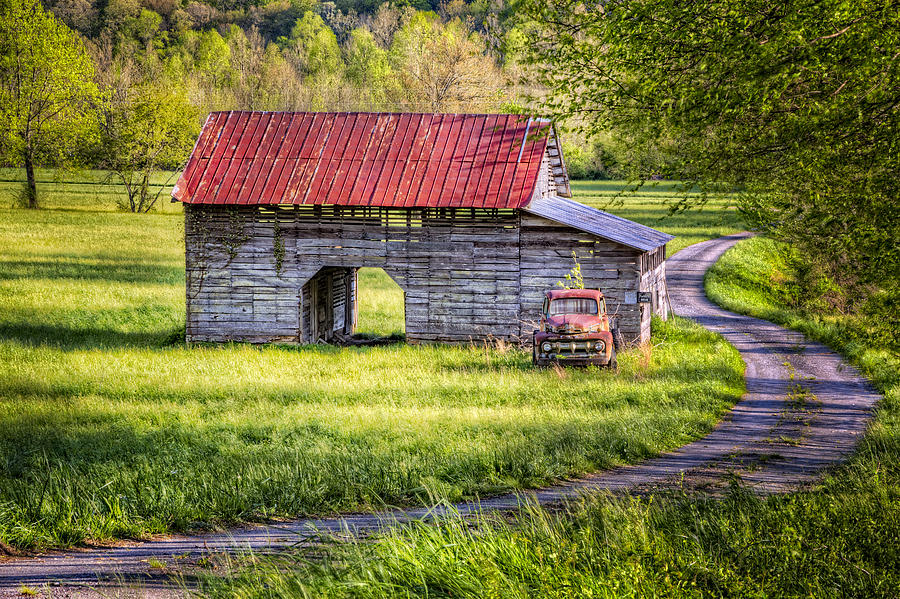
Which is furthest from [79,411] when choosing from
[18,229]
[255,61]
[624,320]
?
[255,61]

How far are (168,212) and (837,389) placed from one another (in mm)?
55151

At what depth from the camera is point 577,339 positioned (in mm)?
19844

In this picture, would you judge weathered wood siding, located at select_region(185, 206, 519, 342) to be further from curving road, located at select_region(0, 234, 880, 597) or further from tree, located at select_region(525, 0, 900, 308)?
tree, located at select_region(525, 0, 900, 308)

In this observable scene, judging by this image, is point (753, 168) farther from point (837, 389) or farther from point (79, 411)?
point (79, 411)

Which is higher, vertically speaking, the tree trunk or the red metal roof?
the tree trunk

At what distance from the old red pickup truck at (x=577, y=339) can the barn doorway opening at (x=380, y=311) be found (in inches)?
294

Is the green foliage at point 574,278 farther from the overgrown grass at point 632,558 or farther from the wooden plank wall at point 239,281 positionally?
the overgrown grass at point 632,558

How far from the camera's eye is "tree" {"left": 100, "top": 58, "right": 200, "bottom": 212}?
63.8m

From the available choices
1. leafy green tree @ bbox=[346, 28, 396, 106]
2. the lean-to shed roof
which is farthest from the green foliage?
leafy green tree @ bbox=[346, 28, 396, 106]

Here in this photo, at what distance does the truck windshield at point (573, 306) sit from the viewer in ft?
68.7

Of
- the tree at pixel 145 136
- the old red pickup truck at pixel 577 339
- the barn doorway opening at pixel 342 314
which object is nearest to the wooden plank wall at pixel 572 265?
the old red pickup truck at pixel 577 339

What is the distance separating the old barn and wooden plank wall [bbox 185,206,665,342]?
31 millimetres

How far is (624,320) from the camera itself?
23.4 meters

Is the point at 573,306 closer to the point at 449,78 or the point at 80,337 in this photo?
the point at 80,337
